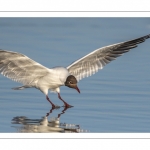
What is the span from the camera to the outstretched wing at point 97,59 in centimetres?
1192

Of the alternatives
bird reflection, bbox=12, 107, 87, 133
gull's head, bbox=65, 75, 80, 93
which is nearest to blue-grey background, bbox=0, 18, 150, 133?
bird reflection, bbox=12, 107, 87, 133

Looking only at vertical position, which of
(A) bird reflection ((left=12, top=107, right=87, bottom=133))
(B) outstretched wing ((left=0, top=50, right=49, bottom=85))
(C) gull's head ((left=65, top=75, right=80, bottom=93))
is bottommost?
(A) bird reflection ((left=12, top=107, right=87, bottom=133))

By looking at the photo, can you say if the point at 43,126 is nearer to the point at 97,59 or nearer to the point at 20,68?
the point at 20,68

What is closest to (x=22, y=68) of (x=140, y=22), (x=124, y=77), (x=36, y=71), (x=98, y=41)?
(x=36, y=71)

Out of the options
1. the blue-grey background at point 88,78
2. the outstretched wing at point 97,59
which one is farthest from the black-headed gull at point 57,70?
the blue-grey background at point 88,78

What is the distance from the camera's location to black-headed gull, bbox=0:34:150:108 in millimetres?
11680

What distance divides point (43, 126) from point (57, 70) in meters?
1.80

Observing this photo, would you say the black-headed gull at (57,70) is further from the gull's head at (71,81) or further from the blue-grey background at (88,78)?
the blue-grey background at (88,78)

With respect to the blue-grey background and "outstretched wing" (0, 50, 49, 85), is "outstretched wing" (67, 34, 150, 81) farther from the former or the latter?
"outstretched wing" (0, 50, 49, 85)

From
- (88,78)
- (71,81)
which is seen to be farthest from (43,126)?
(88,78)

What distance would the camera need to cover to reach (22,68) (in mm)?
11758

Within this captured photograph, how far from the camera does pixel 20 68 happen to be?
11.8 meters

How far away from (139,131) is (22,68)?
8.87ft

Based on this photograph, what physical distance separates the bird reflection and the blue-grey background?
0.11 metres
